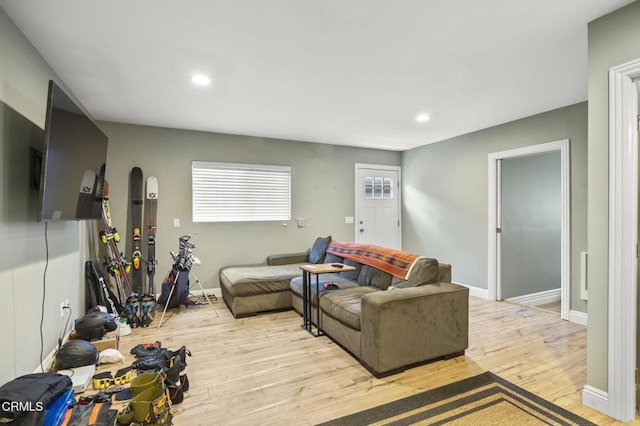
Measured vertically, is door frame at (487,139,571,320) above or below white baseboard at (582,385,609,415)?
above

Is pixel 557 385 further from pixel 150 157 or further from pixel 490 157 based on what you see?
pixel 150 157

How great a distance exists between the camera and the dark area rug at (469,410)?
6.35 ft

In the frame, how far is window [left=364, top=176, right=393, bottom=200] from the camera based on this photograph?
19.8 ft

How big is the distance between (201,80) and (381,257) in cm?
254

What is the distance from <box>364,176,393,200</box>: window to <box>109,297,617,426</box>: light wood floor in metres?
2.92

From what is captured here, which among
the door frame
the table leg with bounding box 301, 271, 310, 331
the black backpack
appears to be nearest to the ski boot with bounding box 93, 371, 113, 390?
the black backpack

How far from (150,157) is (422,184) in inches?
Result: 175

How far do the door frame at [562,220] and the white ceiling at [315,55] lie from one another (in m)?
0.49

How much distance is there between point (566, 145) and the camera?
3.73 meters

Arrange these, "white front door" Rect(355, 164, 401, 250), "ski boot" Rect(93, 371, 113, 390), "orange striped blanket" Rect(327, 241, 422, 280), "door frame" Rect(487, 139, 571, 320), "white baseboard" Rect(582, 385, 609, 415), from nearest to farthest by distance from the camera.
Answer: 1. "white baseboard" Rect(582, 385, 609, 415)
2. "ski boot" Rect(93, 371, 113, 390)
3. "orange striped blanket" Rect(327, 241, 422, 280)
4. "door frame" Rect(487, 139, 571, 320)
5. "white front door" Rect(355, 164, 401, 250)

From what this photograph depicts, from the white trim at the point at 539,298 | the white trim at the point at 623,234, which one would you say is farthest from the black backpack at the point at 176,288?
the white trim at the point at 539,298

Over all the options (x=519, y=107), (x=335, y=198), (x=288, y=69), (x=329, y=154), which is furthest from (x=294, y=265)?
→ (x=519, y=107)

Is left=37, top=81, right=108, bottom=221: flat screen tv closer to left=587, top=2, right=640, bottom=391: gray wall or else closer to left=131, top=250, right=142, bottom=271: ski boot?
left=131, top=250, right=142, bottom=271: ski boot

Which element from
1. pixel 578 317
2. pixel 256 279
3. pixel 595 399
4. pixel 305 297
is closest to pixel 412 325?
pixel 595 399
